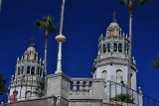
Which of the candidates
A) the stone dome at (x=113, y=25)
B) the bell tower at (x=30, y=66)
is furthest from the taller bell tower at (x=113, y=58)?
the bell tower at (x=30, y=66)

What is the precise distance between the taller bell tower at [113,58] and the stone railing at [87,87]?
37271 mm

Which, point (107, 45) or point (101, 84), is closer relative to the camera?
point (101, 84)

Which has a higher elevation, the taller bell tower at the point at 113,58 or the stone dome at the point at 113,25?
the stone dome at the point at 113,25

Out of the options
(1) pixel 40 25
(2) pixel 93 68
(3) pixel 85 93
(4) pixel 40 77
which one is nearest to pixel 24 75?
(4) pixel 40 77

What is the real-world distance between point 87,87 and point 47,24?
34132mm

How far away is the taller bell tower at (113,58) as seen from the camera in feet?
197

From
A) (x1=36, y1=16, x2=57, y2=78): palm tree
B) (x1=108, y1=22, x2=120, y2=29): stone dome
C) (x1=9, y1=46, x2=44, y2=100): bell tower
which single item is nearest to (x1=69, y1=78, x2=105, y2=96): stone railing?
(x1=36, y1=16, x2=57, y2=78): palm tree

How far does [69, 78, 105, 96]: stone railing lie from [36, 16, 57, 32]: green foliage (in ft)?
111

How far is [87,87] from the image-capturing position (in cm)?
2080

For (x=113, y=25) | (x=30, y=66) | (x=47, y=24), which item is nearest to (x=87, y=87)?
(x=47, y=24)

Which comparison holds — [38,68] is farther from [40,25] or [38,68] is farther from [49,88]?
[49,88]

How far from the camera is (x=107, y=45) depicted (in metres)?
63.6

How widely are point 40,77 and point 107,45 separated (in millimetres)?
18613

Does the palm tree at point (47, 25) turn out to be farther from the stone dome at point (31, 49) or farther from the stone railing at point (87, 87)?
the stone railing at point (87, 87)
